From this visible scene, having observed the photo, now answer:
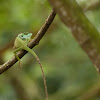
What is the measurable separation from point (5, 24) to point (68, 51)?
0.86 m

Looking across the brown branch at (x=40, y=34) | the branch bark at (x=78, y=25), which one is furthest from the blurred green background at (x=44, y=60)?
the branch bark at (x=78, y=25)

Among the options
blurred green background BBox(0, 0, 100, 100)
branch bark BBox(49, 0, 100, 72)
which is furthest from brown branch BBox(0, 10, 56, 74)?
blurred green background BBox(0, 0, 100, 100)

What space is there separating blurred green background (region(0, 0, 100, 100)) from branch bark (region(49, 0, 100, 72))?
1742 millimetres

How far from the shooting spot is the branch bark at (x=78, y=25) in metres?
0.55

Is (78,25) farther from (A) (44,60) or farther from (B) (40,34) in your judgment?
(A) (44,60)

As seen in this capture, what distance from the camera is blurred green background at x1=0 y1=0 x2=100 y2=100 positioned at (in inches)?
110

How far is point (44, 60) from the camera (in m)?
3.39

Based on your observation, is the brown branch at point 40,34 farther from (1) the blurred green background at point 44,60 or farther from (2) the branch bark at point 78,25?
(1) the blurred green background at point 44,60

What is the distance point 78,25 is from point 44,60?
2829 millimetres

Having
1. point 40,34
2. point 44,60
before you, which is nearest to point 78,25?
point 40,34

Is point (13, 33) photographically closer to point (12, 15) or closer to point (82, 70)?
point (12, 15)

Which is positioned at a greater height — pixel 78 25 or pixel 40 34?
pixel 40 34

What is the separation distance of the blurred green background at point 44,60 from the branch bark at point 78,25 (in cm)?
174

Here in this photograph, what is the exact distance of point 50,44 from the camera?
3.30 metres
